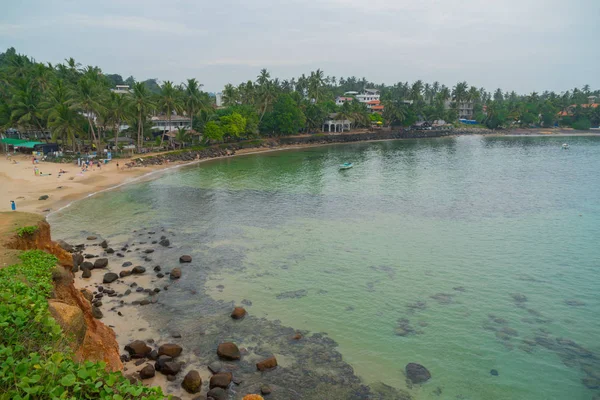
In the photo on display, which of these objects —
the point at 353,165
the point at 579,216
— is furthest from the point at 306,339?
the point at 353,165

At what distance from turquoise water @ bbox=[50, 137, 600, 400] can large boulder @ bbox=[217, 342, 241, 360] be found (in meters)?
3.84

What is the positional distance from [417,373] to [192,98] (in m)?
78.9

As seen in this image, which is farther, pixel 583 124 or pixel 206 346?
pixel 583 124

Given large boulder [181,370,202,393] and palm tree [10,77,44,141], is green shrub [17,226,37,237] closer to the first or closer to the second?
large boulder [181,370,202,393]

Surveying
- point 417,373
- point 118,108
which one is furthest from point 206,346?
point 118,108

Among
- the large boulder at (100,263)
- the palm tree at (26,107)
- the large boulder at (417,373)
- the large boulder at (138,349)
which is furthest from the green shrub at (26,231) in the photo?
the palm tree at (26,107)

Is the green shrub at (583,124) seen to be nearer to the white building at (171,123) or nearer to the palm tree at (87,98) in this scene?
the white building at (171,123)

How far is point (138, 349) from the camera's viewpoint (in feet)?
59.3

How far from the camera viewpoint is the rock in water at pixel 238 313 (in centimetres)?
2167

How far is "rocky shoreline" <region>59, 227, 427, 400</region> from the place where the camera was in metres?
16.3

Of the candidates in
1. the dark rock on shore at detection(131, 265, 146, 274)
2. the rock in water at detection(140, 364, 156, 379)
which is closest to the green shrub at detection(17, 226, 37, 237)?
the dark rock on shore at detection(131, 265, 146, 274)

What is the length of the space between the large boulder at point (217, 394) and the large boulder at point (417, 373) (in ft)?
27.0

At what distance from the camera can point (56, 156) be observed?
223 ft

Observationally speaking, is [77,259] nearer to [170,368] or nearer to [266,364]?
[170,368]
